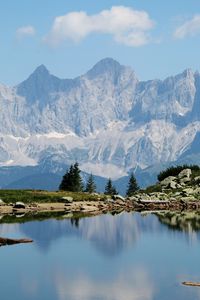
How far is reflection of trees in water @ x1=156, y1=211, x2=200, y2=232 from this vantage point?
80.6 metres

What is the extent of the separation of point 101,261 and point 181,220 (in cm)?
3490

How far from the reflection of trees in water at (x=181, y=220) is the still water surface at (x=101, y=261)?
0.47ft

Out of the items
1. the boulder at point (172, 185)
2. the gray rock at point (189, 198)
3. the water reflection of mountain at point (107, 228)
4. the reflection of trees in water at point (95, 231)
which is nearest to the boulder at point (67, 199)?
the water reflection of mountain at point (107, 228)

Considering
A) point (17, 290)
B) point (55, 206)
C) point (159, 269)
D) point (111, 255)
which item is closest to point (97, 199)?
point (55, 206)

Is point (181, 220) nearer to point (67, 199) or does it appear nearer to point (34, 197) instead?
point (67, 199)

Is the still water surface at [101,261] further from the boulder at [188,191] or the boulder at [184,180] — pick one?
the boulder at [184,180]

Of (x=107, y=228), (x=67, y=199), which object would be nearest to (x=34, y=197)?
(x=67, y=199)

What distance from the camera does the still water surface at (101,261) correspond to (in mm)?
44562

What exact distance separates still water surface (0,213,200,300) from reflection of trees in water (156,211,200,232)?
144mm

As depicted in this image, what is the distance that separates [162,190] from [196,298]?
92998 millimetres

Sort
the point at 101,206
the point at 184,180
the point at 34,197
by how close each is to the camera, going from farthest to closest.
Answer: the point at 184,180, the point at 34,197, the point at 101,206

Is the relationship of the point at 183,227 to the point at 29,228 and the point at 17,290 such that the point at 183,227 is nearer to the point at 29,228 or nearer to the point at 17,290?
the point at 29,228

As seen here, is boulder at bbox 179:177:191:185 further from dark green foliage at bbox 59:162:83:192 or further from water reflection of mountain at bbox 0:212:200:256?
water reflection of mountain at bbox 0:212:200:256

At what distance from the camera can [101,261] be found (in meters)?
57.5
